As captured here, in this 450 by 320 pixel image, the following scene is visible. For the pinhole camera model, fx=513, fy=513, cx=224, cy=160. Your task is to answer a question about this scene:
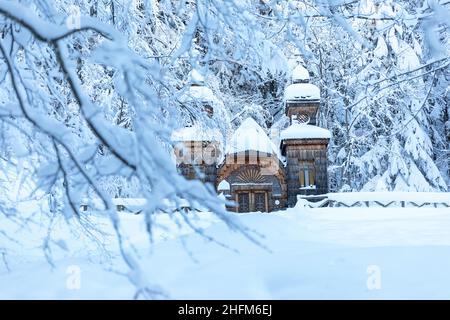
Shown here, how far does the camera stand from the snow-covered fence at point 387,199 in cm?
1708

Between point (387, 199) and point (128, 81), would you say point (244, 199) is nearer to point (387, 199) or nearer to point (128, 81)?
point (387, 199)

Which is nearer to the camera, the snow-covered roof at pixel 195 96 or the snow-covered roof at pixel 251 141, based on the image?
the snow-covered roof at pixel 195 96

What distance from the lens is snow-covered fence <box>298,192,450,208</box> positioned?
17.1m

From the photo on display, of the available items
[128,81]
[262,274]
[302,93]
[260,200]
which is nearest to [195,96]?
[262,274]

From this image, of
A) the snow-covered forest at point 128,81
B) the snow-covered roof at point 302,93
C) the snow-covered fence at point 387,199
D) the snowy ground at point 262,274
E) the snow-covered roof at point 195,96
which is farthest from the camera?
the snow-covered roof at point 302,93

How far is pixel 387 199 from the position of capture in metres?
17.2

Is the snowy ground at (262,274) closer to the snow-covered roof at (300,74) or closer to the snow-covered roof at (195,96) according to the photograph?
the snow-covered roof at (195,96)

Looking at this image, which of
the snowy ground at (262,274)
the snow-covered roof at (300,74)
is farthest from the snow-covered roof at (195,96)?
the snow-covered roof at (300,74)

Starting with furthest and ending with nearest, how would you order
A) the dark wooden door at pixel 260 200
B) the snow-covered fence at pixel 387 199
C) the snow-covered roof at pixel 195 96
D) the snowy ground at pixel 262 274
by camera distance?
the dark wooden door at pixel 260 200
the snow-covered fence at pixel 387 199
the snow-covered roof at pixel 195 96
the snowy ground at pixel 262 274

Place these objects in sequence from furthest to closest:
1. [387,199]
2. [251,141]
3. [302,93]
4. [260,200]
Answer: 1. [302,93]
2. [260,200]
3. [251,141]
4. [387,199]

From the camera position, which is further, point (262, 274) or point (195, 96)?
point (195, 96)

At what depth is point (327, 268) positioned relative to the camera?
14.4ft
